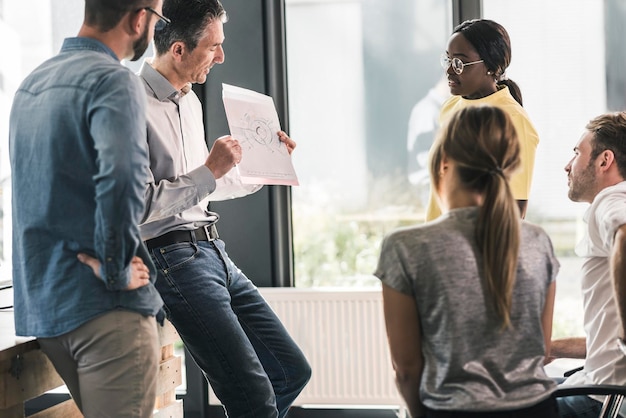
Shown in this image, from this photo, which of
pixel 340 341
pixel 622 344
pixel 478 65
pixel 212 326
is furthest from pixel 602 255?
pixel 340 341

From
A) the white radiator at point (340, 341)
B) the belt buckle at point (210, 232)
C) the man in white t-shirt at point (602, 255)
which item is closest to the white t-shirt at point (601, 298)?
the man in white t-shirt at point (602, 255)

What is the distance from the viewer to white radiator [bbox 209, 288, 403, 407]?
3641 mm

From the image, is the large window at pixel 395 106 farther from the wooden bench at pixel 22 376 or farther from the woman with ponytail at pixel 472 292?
the woman with ponytail at pixel 472 292

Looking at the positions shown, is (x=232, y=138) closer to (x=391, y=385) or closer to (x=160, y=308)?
(x=160, y=308)

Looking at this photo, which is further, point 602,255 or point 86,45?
point 602,255

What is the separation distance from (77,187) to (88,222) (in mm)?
78

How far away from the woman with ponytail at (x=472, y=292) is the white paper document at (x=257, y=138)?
3.25ft

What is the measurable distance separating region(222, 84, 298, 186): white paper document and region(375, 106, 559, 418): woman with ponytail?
990mm

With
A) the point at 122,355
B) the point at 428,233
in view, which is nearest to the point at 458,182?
the point at 428,233

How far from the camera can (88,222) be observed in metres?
1.72

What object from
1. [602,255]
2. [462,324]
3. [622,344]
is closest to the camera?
[462,324]

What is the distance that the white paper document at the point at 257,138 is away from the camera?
2518 mm

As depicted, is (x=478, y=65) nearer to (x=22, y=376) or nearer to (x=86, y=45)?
(x=86, y=45)

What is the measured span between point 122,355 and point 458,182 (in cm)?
80
